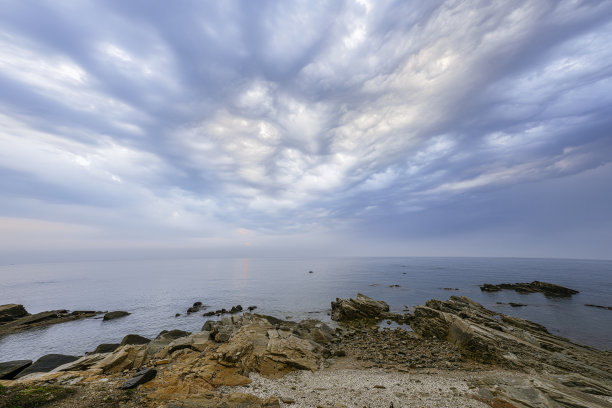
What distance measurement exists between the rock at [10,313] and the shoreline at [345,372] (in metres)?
47.0

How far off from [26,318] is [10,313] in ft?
14.8

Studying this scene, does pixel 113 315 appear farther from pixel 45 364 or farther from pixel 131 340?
pixel 45 364

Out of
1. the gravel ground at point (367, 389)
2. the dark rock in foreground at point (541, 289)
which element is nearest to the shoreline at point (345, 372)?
→ the gravel ground at point (367, 389)

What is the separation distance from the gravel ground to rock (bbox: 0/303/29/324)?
6201 centimetres

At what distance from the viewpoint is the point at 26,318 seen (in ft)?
140

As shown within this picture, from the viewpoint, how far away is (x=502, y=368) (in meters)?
17.4

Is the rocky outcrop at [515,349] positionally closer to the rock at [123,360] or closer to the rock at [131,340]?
the rock at [123,360]

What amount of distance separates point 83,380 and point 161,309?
46.9 m

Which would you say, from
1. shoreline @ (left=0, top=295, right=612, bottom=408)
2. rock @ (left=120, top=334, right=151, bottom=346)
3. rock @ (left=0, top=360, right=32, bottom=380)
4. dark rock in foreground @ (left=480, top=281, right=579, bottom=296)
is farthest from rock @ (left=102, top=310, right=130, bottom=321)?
dark rock in foreground @ (left=480, top=281, right=579, bottom=296)

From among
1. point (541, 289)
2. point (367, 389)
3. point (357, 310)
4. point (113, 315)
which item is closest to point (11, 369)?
point (367, 389)

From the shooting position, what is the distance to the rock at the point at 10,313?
139ft

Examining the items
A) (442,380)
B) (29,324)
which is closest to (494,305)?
(442,380)

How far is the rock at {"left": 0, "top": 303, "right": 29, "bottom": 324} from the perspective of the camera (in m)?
42.3

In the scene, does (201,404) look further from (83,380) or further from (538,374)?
(538,374)
